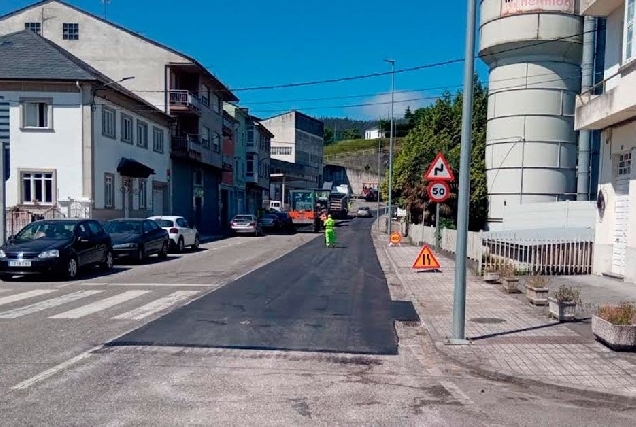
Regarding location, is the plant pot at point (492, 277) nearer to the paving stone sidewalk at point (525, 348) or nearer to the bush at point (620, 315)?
the paving stone sidewalk at point (525, 348)

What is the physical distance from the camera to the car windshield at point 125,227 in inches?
848

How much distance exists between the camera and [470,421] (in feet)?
17.7

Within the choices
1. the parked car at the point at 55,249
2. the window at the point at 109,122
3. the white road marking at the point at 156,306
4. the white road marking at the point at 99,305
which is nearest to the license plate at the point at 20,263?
the parked car at the point at 55,249

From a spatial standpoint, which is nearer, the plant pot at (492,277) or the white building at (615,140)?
the white building at (615,140)

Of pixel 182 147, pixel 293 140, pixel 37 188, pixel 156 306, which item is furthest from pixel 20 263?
pixel 293 140

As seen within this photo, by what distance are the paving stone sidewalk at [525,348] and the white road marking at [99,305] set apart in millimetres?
5612

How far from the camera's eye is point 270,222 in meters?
45.4

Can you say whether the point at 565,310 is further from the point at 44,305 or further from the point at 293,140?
the point at 293,140

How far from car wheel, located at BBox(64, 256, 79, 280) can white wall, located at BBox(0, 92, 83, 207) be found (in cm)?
1363

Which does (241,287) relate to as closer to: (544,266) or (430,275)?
(430,275)

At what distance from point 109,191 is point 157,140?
7896 mm

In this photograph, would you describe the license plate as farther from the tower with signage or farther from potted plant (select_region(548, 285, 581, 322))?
the tower with signage

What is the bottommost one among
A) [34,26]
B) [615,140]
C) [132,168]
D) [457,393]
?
[457,393]

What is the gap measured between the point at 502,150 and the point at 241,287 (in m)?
20.1
